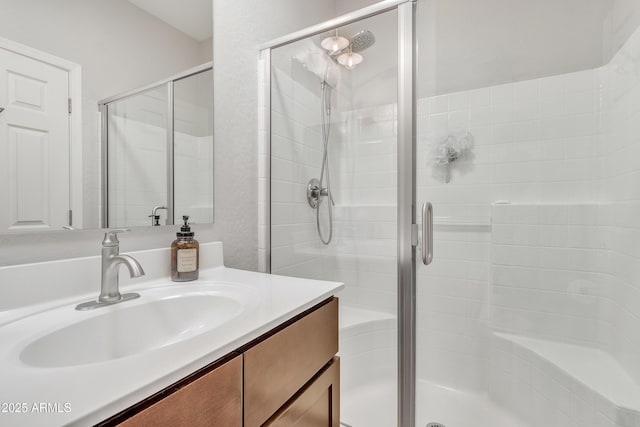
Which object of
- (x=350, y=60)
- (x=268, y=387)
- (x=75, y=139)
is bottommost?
(x=268, y=387)

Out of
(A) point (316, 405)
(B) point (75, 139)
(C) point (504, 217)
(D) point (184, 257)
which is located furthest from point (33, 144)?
(C) point (504, 217)

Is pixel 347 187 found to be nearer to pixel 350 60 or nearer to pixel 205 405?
pixel 350 60

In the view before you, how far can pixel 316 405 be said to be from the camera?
0.77m

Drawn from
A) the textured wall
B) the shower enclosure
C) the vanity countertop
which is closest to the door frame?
the vanity countertop

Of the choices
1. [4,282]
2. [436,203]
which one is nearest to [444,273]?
[436,203]

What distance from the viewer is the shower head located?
1.26 metres

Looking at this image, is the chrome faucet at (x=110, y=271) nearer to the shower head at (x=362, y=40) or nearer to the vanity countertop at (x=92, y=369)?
the vanity countertop at (x=92, y=369)

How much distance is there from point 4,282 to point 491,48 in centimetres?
193

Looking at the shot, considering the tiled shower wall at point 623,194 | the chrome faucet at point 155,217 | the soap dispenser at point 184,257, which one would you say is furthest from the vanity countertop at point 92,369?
the tiled shower wall at point 623,194

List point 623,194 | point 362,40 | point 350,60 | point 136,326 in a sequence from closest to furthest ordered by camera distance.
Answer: point 136,326
point 623,194
point 362,40
point 350,60

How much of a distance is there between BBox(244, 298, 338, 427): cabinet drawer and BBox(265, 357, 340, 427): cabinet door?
19mm

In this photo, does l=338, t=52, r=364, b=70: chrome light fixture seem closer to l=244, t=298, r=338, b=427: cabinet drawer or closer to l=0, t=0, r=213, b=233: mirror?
l=0, t=0, r=213, b=233: mirror

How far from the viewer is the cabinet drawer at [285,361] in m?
0.56

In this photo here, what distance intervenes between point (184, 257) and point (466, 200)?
1.25 m
